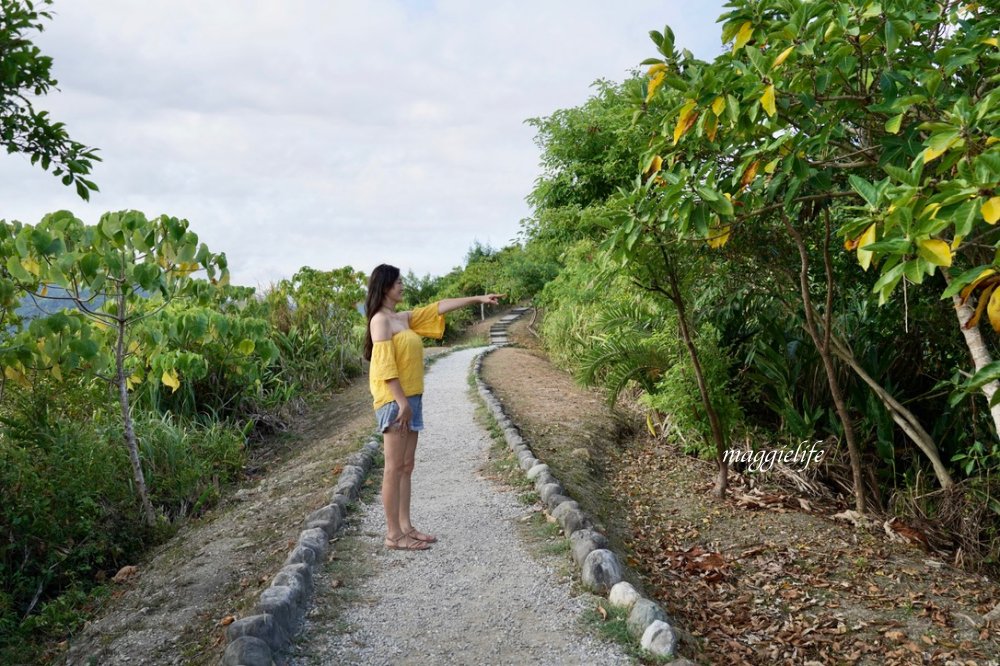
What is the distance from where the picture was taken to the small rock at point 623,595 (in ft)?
11.3

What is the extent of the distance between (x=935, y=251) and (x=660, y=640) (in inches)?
→ 74.6

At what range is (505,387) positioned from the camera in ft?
33.5

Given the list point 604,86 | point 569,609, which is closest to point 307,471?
point 569,609

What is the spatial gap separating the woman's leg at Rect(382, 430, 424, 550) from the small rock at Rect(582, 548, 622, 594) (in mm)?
1128

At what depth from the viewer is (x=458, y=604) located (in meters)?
3.71

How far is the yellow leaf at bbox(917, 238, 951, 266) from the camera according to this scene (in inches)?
81.3

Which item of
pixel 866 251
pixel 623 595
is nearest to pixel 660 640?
pixel 623 595

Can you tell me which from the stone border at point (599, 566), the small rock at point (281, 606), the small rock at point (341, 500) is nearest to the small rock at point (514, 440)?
the stone border at point (599, 566)

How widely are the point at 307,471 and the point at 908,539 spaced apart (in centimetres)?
459

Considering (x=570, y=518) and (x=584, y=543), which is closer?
(x=584, y=543)

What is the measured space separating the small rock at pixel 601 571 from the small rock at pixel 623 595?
73mm

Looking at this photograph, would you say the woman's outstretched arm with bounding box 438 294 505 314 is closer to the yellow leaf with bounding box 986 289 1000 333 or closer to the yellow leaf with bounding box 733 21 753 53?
the yellow leaf with bounding box 733 21 753 53

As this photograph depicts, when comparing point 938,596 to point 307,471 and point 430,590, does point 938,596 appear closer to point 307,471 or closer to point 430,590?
point 430,590

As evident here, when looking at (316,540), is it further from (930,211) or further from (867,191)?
(930,211)
